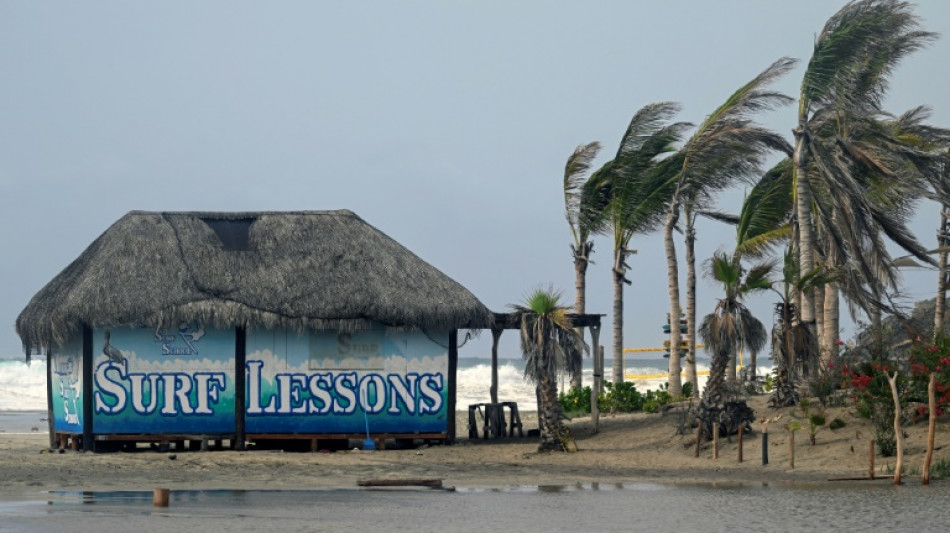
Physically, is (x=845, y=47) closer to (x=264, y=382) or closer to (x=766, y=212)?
(x=766, y=212)

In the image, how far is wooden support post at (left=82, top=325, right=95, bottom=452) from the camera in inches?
906

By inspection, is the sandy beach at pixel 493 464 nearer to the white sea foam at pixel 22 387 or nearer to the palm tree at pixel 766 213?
the palm tree at pixel 766 213

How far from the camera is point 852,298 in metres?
24.5

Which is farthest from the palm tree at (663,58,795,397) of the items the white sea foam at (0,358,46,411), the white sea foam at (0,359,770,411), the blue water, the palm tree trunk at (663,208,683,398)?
the white sea foam at (0,358,46,411)

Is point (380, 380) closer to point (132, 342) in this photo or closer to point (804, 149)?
point (132, 342)

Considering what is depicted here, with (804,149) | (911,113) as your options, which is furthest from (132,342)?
(911,113)

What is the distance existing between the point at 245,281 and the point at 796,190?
1053 centimetres

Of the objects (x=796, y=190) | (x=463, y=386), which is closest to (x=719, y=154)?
(x=796, y=190)

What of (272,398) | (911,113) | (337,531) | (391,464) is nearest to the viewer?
(337,531)

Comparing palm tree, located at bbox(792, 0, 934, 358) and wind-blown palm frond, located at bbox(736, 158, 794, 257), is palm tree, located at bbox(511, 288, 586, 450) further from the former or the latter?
wind-blown palm frond, located at bbox(736, 158, 794, 257)

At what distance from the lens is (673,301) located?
2988 cm

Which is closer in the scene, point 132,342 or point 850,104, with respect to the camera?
point 132,342

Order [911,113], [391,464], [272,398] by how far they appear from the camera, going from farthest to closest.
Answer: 1. [911,113]
2. [272,398]
3. [391,464]

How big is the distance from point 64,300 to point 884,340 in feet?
47.5
